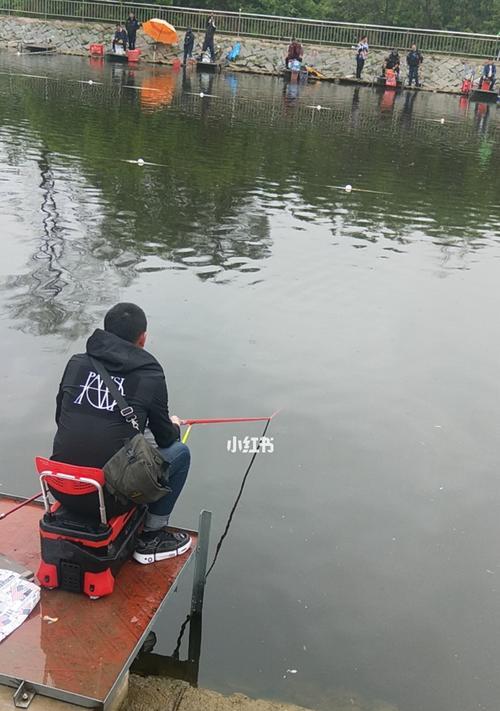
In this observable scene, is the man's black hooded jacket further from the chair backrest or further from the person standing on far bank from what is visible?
the person standing on far bank

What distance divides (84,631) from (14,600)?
42 cm

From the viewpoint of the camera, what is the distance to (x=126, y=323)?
3.95m

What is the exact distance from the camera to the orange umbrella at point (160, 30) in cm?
3819

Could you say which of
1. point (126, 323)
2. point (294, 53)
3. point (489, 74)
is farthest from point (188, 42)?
point (126, 323)

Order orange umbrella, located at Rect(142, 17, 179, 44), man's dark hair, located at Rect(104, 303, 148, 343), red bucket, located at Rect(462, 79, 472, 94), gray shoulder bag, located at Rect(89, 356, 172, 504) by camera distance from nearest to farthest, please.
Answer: gray shoulder bag, located at Rect(89, 356, 172, 504) < man's dark hair, located at Rect(104, 303, 148, 343) < red bucket, located at Rect(462, 79, 472, 94) < orange umbrella, located at Rect(142, 17, 179, 44)

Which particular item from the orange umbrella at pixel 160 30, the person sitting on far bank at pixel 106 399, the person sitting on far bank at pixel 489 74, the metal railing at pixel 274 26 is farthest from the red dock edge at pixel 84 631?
the metal railing at pixel 274 26

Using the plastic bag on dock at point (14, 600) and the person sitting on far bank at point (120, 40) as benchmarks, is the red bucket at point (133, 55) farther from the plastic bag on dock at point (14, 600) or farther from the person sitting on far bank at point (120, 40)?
the plastic bag on dock at point (14, 600)

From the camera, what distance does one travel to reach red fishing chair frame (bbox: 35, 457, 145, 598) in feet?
12.3

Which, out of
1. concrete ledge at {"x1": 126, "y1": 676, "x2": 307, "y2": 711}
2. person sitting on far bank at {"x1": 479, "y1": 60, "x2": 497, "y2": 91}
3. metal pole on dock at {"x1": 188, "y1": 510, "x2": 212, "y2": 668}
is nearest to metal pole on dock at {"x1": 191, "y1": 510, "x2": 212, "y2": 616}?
metal pole on dock at {"x1": 188, "y1": 510, "x2": 212, "y2": 668}

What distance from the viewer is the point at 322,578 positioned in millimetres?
4871

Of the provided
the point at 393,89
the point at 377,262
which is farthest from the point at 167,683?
the point at 393,89

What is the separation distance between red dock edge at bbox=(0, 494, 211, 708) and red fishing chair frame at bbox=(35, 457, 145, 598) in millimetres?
86

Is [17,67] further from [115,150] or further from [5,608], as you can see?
[5,608]

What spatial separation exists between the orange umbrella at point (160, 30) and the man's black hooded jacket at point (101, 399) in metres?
38.4
